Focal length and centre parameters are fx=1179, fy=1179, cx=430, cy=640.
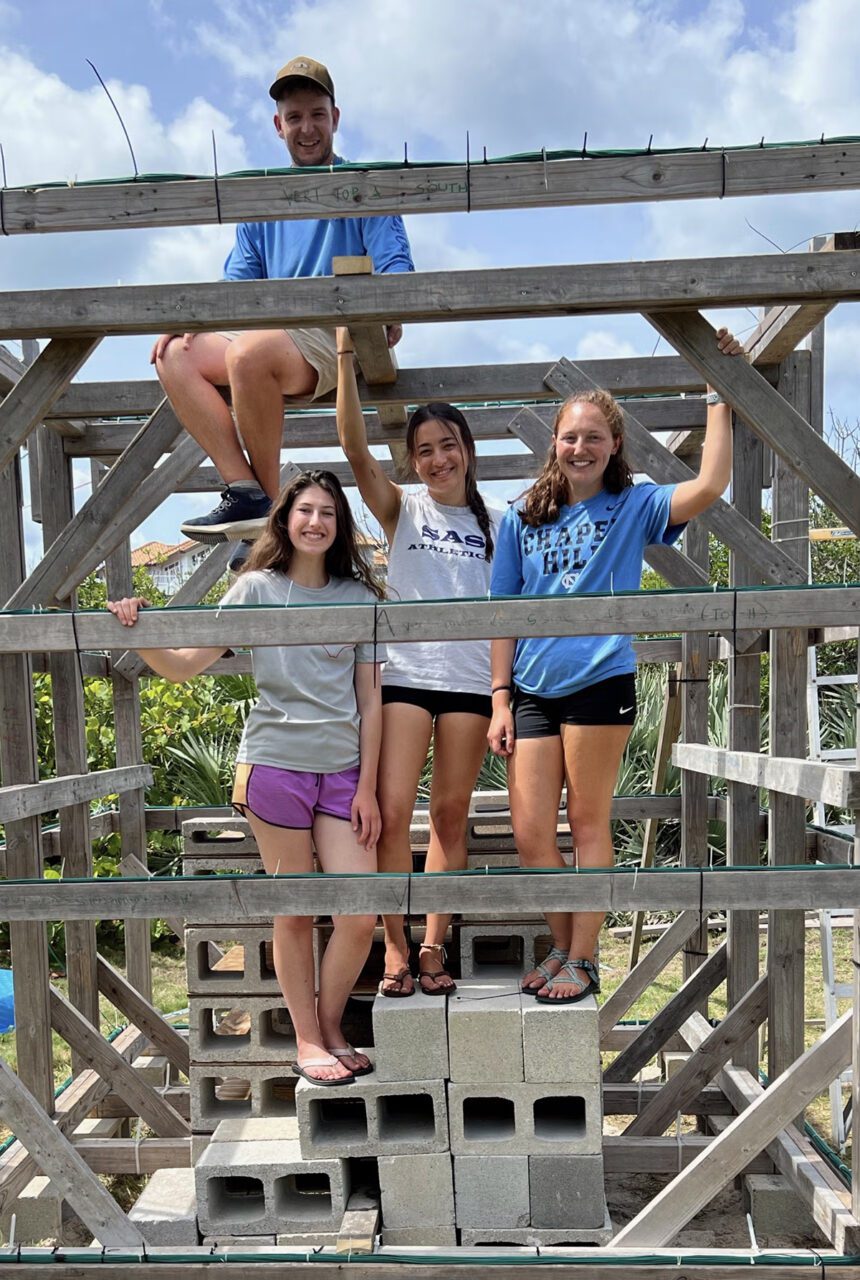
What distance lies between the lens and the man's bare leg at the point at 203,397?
3.87 meters

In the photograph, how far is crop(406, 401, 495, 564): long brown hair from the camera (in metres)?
3.66

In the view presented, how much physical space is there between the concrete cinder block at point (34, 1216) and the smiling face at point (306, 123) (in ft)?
12.2

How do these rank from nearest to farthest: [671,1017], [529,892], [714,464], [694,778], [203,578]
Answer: [529,892], [714,464], [671,1017], [694,778], [203,578]

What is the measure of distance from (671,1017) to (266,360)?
3.22 m

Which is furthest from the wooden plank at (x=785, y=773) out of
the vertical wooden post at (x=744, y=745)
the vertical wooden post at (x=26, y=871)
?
the vertical wooden post at (x=26, y=871)

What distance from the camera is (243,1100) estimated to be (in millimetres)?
3885

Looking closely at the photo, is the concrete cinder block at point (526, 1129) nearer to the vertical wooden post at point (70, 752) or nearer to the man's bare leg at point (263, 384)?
the man's bare leg at point (263, 384)

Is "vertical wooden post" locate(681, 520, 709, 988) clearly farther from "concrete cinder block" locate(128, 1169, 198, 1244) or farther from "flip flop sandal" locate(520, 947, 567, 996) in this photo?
"concrete cinder block" locate(128, 1169, 198, 1244)

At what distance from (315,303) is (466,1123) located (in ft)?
7.83

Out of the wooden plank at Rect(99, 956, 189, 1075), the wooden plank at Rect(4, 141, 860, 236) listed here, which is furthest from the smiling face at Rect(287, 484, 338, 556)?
the wooden plank at Rect(99, 956, 189, 1075)

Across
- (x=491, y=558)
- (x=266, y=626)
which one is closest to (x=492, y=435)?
(x=491, y=558)

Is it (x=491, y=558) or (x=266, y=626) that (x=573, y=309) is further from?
(x=266, y=626)

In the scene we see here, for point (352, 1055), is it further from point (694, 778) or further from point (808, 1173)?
point (694, 778)

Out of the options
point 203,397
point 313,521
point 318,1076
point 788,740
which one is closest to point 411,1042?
point 318,1076
